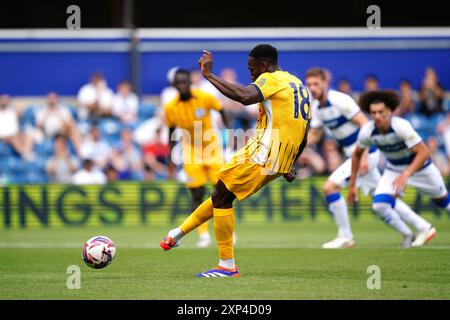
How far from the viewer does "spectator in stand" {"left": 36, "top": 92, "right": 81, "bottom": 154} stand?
22.3 metres

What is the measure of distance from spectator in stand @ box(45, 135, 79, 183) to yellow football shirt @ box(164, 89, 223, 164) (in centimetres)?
649

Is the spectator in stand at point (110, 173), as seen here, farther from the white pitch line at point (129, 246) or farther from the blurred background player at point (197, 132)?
the blurred background player at point (197, 132)

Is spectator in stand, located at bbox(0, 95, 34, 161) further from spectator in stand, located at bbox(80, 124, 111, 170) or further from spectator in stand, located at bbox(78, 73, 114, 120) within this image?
spectator in stand, located at bbox(78, 73, 114, 120)

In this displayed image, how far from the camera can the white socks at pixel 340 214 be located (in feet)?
47.0

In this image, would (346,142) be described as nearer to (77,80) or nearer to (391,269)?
(391,269)

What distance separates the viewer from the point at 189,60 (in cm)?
2423

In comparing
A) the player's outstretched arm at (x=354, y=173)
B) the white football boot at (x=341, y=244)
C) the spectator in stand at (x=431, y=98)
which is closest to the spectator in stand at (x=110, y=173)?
the spectator in stand at (x=431, y=98)

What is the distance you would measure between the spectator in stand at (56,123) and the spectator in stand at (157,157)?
180 cm

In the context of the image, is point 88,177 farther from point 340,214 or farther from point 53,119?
point 340,214
